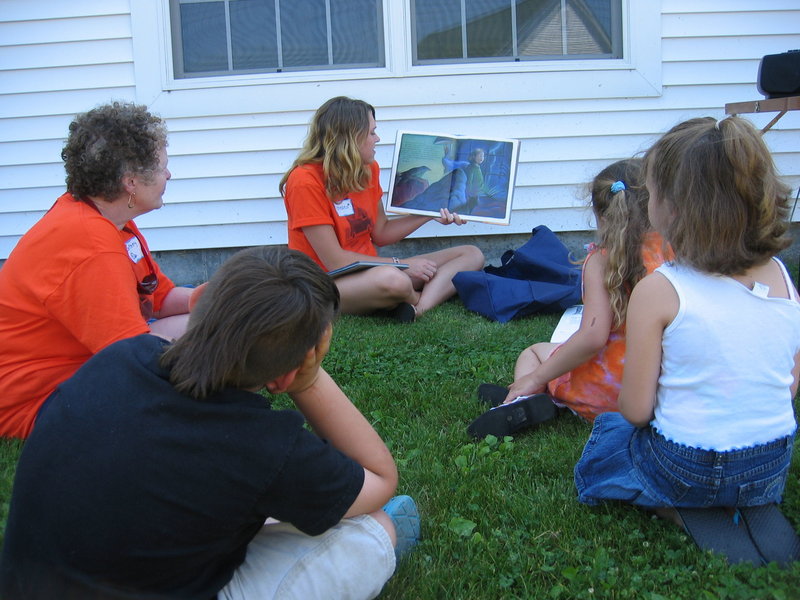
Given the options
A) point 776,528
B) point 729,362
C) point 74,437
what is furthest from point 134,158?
point 776,528

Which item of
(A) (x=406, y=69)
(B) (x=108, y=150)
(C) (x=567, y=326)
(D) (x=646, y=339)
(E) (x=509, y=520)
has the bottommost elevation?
(E) (x=509, y=520)

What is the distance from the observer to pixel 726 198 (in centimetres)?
201

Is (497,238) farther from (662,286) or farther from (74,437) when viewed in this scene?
(74,437)

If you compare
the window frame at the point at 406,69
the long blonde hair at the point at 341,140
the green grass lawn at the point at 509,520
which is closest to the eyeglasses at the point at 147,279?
the green grass lawn at the point at 509,520

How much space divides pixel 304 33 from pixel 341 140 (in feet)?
3.96

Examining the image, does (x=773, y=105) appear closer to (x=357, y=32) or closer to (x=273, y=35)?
(x=357, y=32)

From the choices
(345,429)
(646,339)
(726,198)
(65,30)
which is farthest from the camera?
(65,30)

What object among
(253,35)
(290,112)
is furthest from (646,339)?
(253,35)

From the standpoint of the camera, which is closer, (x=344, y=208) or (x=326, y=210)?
(x=326, y=210)

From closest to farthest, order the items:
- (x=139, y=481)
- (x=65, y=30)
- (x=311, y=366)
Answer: (x=139, y=481) → (x=311, y=366) → (x=65, y=30)

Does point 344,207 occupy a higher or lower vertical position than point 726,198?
lower

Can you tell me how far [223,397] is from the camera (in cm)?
158

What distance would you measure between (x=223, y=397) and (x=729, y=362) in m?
1.26

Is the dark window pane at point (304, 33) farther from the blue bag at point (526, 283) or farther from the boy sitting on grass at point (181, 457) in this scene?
Result: the boy sitting on grass at point (181, 457)
